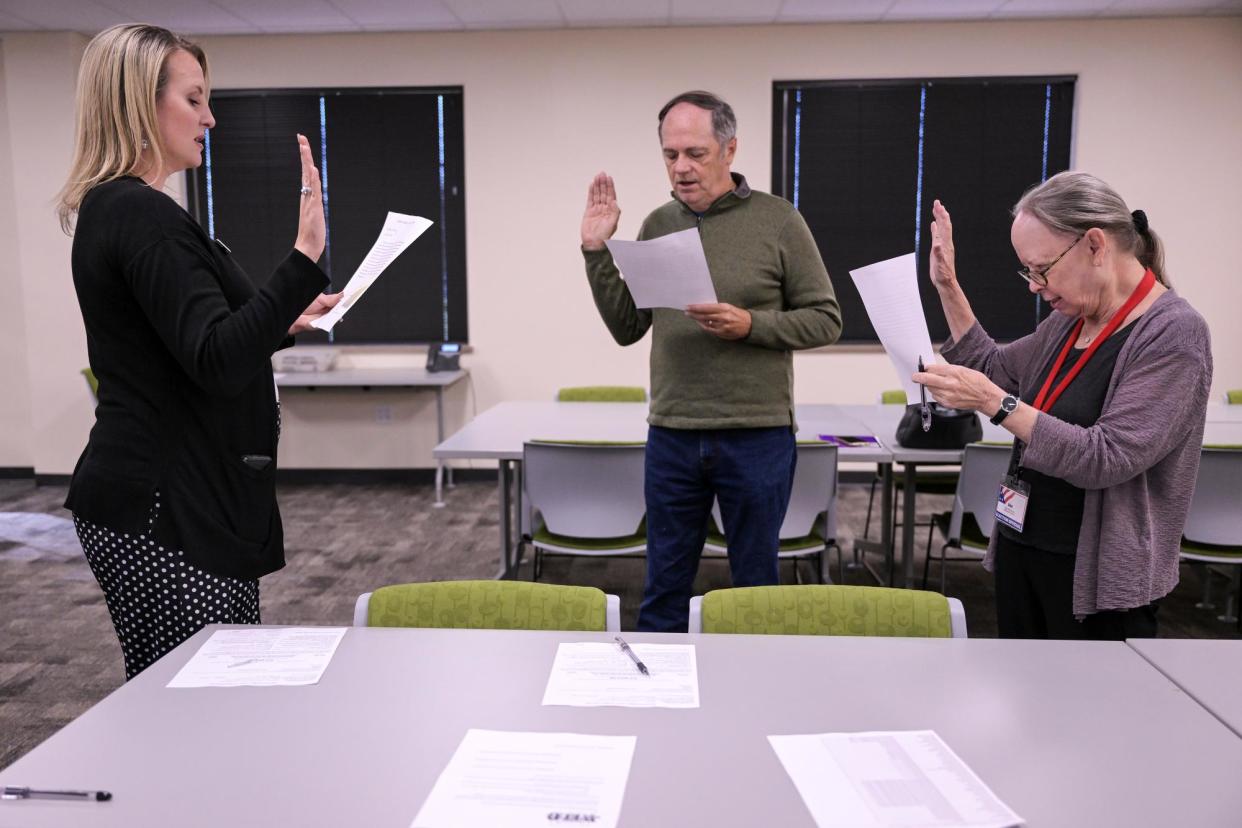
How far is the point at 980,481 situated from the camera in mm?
3090

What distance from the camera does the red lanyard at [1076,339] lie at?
5.44 ft

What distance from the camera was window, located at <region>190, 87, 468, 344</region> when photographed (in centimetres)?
592

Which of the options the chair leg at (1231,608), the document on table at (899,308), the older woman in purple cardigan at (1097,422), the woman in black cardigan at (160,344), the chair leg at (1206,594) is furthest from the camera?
the chair leg at (1206,594)

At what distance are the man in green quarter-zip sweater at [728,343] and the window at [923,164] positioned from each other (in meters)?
3.63

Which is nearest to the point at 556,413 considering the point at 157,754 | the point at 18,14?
the point at 157,754

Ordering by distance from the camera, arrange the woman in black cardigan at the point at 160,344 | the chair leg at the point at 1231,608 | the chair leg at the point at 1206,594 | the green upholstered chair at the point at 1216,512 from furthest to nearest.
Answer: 1. the chair leg at the point at 1206,594
2. the chair leg at the point at 1231,608
3. the green upholstered chair at the point at 1216,512
4. the woman in black cardigan at the point at 160,344

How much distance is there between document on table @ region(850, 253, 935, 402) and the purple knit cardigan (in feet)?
0.90

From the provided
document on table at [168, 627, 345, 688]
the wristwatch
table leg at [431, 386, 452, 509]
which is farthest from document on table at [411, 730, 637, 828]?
table leg at [431, 386, 452, 509]

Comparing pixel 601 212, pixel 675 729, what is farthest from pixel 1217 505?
pixel 675 729

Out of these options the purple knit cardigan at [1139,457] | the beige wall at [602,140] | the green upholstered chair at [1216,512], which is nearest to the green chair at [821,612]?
the purple knit cardigan at [1139,457]

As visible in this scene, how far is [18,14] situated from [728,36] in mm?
4064

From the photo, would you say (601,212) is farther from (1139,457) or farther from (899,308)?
(1139,457)

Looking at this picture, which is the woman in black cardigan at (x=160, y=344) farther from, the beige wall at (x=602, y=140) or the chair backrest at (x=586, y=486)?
the beige wall at (x=602, y=140)

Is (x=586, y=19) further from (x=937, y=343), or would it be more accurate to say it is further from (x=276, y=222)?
(x=937, y=343)
